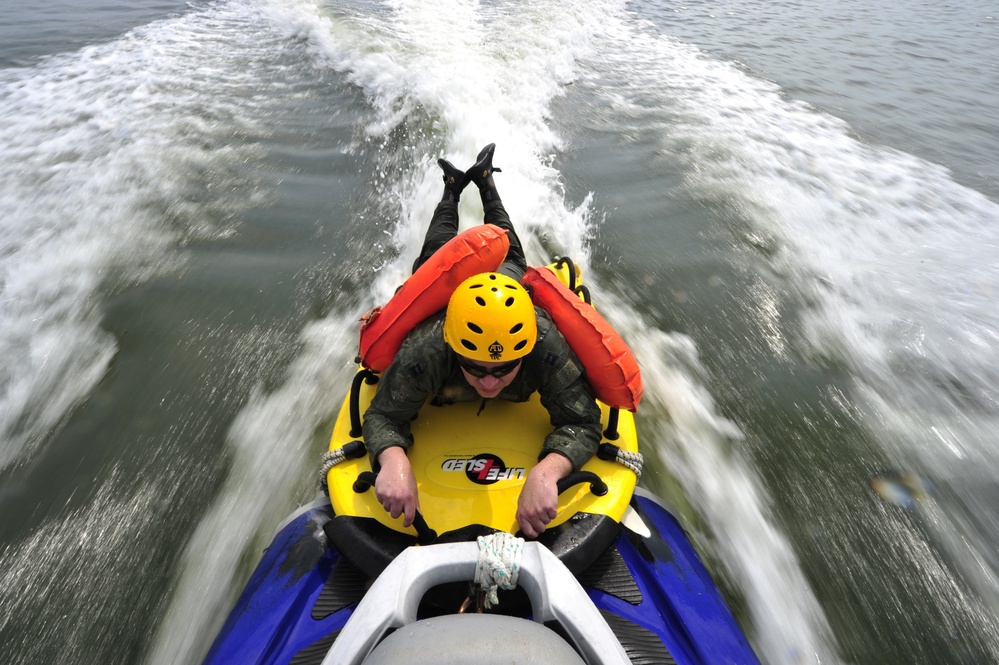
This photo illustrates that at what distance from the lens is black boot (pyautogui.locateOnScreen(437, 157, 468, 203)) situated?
184 inches

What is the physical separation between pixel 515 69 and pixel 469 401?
25.7ft

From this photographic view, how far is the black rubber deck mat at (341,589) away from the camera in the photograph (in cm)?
213

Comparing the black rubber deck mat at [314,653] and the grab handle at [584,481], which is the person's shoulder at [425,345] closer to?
the grab handle at [584,481]

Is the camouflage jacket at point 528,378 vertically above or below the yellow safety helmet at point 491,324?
below

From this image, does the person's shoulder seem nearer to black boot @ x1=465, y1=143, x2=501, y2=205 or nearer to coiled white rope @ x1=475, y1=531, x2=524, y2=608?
coiled white rope @ x1=475, y1=531, x2=524, y2=608

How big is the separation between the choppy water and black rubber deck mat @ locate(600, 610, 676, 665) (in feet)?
3.85

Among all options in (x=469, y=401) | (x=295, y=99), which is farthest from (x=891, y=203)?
(x=295, y=99)

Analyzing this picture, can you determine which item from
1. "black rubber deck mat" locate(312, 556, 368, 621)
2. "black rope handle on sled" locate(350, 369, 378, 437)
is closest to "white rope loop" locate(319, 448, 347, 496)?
"black rope handle on sled" locate(350, 369, 378, 437)

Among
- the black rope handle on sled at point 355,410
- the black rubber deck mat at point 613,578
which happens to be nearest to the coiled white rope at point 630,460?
the black rubber deck mat at point 613,578

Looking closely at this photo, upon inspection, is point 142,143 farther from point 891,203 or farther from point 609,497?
point 891,203

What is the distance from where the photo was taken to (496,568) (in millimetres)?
1736

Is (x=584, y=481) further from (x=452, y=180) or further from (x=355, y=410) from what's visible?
(x=452, y=180)

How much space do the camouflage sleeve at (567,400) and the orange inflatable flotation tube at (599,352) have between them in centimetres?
8

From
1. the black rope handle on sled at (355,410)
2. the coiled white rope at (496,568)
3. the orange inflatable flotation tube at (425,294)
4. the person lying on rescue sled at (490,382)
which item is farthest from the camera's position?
the orange inflatable flotation tube at (425,294)
